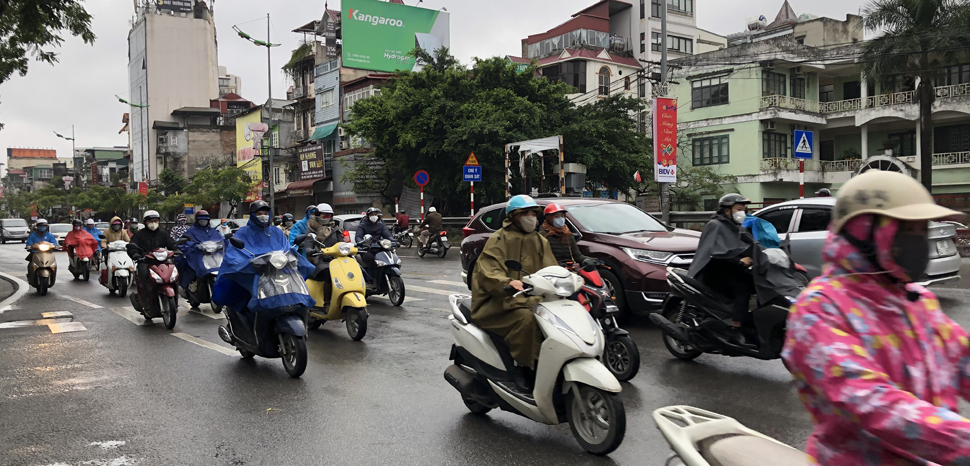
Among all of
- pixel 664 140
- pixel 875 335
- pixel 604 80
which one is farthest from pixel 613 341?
pixel 604 80

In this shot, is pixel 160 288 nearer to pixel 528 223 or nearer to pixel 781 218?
pixel 528 223

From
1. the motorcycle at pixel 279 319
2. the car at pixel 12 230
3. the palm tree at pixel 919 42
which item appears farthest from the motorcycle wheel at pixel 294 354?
the car at pixel 12 230

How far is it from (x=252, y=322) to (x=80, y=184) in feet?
348

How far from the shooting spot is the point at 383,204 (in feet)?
142

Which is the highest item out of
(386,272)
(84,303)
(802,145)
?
(802,145)

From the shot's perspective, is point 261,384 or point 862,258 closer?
point 862,258

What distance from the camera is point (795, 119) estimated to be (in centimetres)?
3456

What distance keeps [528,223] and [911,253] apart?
3.51 m

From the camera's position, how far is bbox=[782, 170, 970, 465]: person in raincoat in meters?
1.70

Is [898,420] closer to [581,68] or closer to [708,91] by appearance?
[708,91]

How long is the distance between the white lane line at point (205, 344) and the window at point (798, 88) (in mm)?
33150

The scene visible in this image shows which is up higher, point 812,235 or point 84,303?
point 812,235

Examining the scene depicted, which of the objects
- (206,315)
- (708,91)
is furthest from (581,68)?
(206,315)

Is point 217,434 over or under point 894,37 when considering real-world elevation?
under
